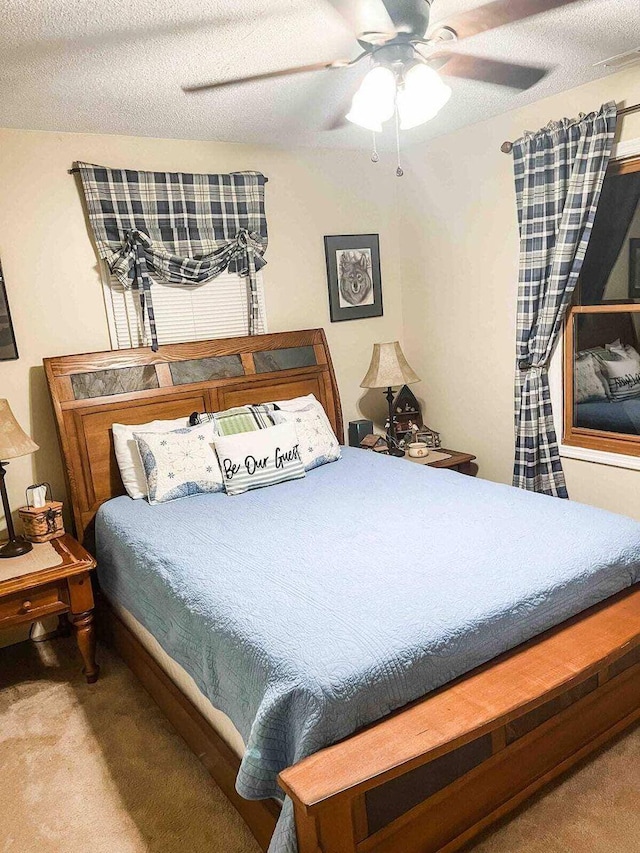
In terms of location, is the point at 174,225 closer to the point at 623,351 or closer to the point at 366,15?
the point at 366,15

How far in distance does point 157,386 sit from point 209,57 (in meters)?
1.62

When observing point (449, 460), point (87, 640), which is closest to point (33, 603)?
point (87, 640)

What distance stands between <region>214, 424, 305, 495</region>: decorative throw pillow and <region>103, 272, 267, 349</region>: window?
2.54 feet

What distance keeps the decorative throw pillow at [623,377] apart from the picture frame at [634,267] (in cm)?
34

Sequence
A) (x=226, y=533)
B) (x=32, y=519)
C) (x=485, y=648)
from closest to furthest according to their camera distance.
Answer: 1. (x=485, y=648)
2. (x=226, y=533)
3. (x=32, y=519)

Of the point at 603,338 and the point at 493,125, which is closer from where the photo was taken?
the point at 603,338

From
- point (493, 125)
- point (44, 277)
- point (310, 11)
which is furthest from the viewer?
point (493, 125)

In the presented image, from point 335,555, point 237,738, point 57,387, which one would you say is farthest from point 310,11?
point 237,738

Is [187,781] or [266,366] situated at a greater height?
[266,366]

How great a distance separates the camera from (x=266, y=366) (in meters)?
3.67

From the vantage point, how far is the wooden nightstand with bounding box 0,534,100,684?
101 inches

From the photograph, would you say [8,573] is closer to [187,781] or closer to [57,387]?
[57,387]

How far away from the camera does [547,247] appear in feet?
10.7

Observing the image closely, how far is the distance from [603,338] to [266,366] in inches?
72.7
